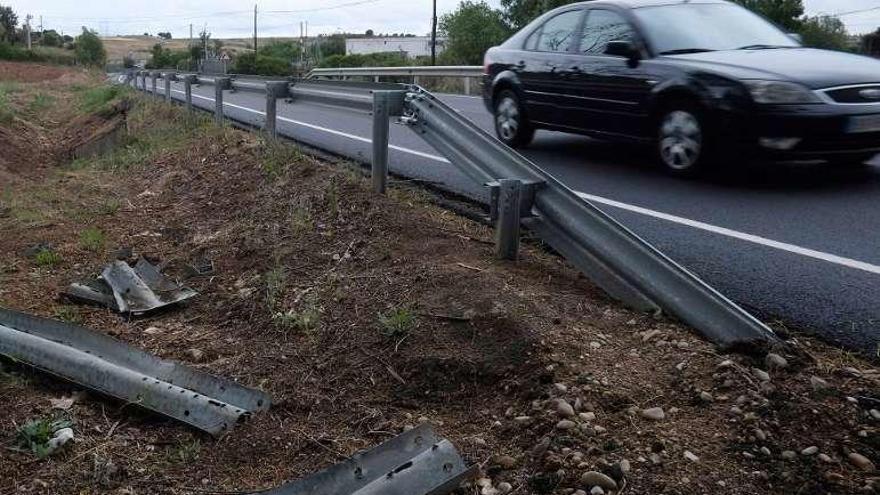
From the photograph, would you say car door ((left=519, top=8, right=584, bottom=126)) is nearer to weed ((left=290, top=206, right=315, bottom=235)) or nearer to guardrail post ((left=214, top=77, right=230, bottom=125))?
weed ((left=290, top=206, right=315, bottom=235))

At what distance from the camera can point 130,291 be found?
4926mm

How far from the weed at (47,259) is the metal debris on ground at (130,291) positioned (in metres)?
0.75

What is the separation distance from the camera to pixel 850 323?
12.4ft

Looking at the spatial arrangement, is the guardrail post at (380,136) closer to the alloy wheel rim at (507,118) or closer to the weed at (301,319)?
the weed at (301,319)

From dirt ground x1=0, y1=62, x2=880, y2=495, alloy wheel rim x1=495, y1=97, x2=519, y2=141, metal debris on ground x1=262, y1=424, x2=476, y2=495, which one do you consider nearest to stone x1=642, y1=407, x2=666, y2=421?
dirt ground x1=0, y1=62, x2=880, y2=495

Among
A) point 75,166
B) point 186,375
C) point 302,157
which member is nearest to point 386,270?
point 186,375

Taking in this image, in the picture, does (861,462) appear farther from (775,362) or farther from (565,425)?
(565,425)

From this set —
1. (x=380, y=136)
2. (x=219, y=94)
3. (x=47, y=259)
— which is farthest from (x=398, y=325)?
(x=219, y=94)

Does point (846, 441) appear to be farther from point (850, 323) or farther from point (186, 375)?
point (186, 375)

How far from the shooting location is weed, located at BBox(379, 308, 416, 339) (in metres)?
3.81

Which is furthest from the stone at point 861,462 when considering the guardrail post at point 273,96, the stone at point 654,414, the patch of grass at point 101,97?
the patch of grass at point 101,97

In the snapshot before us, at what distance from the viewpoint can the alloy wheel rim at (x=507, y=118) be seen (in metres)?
9.34

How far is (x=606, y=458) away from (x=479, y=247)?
7.32 feet

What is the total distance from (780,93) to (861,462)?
4461 millimetres
